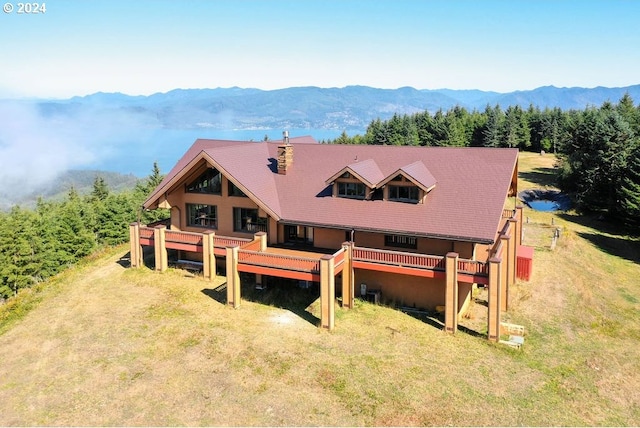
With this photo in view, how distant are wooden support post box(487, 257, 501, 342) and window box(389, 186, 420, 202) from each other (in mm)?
5447

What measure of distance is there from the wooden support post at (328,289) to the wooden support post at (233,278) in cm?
478

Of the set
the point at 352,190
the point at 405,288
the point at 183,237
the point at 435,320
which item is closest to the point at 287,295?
the point at 405,288

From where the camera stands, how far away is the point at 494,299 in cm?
2070

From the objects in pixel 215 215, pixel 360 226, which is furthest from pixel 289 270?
pixel 215 215

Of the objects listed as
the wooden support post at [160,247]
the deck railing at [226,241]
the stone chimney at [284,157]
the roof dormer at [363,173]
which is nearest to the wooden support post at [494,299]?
the roof dormer at [363,173]

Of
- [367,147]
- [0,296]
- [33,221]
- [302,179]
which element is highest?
[367,147]

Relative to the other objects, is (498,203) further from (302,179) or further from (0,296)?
(0,296)

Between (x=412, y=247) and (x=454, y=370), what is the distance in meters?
7.23

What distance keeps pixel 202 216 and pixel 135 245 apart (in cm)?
456

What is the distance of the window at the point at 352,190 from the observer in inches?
1016

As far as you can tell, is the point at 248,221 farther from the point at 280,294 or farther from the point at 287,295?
the point at 287,295

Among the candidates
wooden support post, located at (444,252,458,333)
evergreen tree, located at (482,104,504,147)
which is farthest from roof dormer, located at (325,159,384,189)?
evergreen tree, located at (482,104,504,147)

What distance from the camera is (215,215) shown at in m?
28.9

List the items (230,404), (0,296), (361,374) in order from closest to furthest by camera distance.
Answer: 1. (230,404)
2. (361,374)
3. (0,296)
